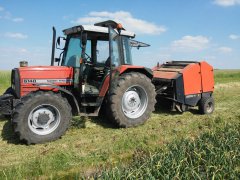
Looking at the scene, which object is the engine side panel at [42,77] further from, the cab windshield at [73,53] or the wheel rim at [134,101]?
the wheel rim at [134,101]

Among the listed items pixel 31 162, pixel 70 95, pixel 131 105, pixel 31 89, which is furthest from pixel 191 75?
pixel 31 162

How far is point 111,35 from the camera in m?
6.70

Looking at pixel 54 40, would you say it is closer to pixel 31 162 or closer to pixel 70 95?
pixel 70 95

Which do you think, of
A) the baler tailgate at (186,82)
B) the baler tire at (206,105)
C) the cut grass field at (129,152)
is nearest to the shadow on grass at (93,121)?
the cut grass field at (129,152)

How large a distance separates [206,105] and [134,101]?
2.39 m

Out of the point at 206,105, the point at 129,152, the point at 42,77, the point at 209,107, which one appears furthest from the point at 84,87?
the point at 209,107

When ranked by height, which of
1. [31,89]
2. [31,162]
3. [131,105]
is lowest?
[31,162]

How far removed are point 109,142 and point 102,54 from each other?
218cm

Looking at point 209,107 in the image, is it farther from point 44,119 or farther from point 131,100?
point 44,119

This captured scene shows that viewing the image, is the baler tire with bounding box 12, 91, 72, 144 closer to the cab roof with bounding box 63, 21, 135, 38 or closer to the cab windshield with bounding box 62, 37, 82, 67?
the cab windshield with bounding box 62, 37, 82, 67

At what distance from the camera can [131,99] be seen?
707 cm


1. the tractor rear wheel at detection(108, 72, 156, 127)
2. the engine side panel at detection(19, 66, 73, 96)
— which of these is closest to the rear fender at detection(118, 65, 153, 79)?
the tractor rear wheel at detection(108, 72, 156, 127)

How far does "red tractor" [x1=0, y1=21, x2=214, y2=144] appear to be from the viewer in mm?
5824

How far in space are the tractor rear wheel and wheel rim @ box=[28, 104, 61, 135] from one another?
1233 millimetres
